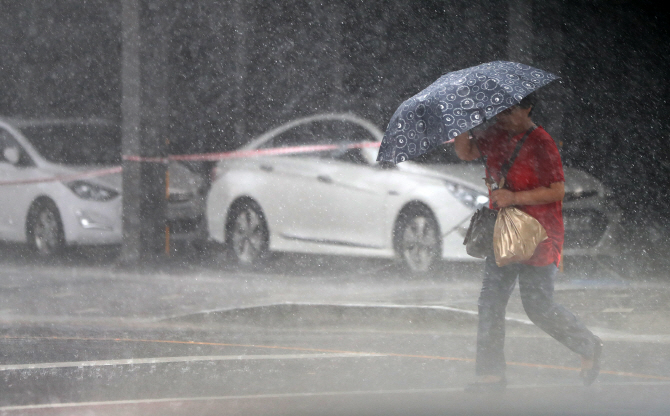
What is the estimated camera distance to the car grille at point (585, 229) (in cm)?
873

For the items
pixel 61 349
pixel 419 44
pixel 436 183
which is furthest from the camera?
pixel 419 44

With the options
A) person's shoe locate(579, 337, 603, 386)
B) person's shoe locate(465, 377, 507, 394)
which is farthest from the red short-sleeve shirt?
person's shoe locate(465, 377, 507, 394)

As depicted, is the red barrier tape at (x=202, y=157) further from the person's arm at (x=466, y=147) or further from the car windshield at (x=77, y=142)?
the person's arm at (x=466, y=147)

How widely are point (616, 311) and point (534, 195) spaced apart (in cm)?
327

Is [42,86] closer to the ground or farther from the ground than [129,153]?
farther from the ground

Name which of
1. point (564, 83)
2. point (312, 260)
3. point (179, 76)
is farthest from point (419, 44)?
point (312, 260)

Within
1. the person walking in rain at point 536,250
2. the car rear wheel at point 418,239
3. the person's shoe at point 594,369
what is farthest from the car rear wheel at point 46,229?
the person's shoe at point 594,369

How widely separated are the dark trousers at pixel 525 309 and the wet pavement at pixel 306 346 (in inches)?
8.6

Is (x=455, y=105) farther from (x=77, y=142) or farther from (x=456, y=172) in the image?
(x=77, y=142)

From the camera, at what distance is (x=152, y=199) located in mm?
10586

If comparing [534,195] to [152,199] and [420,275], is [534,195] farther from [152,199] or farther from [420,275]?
[152,199]

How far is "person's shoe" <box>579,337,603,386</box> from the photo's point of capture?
4282 mm

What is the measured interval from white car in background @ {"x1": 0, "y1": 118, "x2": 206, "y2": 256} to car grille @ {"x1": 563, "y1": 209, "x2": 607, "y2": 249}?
13.8 ft

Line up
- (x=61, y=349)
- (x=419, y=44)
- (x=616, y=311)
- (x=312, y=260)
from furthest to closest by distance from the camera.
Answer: (x=419, y=44)
(x=312, y=260)
(x=616, y=311)
(x=61, y=349)
